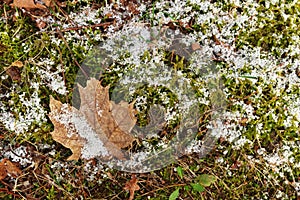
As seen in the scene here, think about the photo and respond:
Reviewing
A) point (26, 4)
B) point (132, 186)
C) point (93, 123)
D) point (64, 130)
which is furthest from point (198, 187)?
point (26, 4)

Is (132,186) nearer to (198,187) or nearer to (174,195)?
(174,195)

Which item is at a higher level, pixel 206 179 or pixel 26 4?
pixel 26 4

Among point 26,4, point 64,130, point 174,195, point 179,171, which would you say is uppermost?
point 26,4

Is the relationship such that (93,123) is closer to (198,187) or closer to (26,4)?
(198,187)

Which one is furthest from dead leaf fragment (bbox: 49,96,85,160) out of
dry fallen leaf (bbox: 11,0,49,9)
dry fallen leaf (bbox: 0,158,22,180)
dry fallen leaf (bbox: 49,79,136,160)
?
dry fallen leaf (bbox: 11,0,49,9)

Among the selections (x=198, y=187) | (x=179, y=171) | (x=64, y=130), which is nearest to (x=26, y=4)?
(x=64, y=130)

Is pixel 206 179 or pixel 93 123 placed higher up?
pixel 93 123

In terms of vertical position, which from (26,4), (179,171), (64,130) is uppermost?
(26,4)
